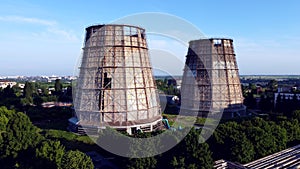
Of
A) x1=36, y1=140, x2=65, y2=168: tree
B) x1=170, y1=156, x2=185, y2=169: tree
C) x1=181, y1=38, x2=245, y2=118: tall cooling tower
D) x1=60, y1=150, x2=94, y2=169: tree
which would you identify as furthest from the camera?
x1=181, y1=38, x2=245, y2=118: tall cooling tower

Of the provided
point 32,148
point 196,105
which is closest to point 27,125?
point 32,148

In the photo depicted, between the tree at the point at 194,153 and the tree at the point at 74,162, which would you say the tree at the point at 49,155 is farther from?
the tree at the point at 194,153

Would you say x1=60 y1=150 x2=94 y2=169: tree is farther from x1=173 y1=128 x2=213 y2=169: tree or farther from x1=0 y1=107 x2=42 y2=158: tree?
x1=173 y1=128 x2=213 y2=169: tree

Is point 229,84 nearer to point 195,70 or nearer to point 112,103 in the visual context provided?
point 195,70

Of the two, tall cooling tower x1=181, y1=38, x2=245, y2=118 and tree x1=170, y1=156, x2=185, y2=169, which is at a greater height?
tall cooling tower x1=181, y1=38, x2=245, y2=118

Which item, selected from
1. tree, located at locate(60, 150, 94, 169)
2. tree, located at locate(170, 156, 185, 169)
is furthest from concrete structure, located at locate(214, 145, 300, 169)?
tree, located at locate(60, 150, 94, 169)

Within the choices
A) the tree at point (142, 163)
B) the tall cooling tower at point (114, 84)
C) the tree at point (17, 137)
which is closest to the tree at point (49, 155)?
the tree at point (17, 137)

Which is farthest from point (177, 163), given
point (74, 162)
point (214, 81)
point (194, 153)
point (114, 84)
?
point (214, 81)
